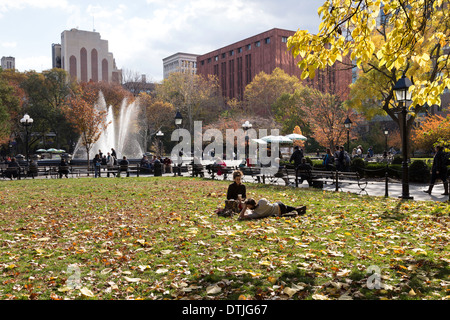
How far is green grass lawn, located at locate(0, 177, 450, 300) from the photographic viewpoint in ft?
14.7

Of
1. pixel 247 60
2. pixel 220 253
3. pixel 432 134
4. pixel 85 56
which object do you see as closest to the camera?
pixel 220 253

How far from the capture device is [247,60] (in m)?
91.4

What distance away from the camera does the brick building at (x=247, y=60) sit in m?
81.8

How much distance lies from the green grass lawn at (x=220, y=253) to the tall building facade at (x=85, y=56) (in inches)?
3678

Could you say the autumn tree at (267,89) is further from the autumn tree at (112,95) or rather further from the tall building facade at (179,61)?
the tall building facade at (179,61)

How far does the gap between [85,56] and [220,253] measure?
4110 inches

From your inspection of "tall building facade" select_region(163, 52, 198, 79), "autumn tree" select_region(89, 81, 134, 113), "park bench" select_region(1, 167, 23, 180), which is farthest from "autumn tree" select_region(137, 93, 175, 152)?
"tall building facade" select_region(163, 52, 198, 79)

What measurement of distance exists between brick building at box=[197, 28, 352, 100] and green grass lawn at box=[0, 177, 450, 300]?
63999 millimetres

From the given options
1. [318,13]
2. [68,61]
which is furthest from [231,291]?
[68,61]

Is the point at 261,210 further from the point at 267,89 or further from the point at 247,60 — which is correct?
the point at 247,60

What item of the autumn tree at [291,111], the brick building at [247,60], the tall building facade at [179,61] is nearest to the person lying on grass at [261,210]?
the autumn tree at [291,111]

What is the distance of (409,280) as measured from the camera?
462 centimetres

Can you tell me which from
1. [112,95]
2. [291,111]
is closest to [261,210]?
[291,111]
